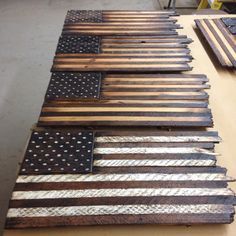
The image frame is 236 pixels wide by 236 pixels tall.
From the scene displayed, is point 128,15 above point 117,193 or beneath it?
above

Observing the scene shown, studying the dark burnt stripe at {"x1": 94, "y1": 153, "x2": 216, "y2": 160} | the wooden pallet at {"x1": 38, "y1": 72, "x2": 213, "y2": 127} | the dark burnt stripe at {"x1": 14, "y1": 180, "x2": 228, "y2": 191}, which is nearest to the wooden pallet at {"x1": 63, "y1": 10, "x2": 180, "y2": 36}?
the wooden pallet at {"x1": 38, "y1": 72, "x2": 213, "y2": 127}

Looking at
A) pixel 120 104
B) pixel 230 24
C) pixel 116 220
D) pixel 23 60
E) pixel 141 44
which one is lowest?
pixel 23 60

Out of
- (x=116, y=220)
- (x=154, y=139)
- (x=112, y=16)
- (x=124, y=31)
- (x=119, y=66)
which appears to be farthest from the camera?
(x=112, y=16)

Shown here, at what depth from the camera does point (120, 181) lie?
35.7 inches

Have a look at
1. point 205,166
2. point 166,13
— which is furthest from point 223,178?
point 166,13

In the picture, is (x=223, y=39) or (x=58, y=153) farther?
(x=223, y=39)

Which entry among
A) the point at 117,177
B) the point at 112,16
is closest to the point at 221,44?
the point at 112,16

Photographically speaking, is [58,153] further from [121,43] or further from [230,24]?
[230,24]

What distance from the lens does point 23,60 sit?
2760 mm

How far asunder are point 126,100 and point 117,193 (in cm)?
46

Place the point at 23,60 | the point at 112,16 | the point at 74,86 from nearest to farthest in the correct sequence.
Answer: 1. the point at 74,86
2. the point at 112,16
3. the point at 23,60

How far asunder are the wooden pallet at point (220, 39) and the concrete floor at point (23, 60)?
54.2 inches

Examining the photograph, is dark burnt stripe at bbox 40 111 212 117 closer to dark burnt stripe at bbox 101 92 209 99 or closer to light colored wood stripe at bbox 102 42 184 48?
dark burnt stripe at bbox 101 92 209 99

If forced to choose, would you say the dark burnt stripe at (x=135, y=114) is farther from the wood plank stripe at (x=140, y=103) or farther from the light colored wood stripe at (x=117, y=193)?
the light colored wood stripe at (x=117, y=193)
